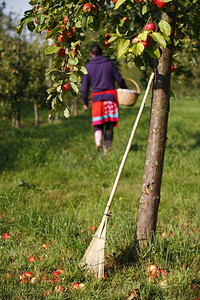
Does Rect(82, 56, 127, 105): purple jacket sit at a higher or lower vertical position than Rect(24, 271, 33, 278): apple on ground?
higher

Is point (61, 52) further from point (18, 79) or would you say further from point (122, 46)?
point (18, 79)

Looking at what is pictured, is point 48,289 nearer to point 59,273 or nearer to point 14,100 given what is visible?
point 59,273

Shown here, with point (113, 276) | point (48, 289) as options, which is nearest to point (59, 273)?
point (48, 289)

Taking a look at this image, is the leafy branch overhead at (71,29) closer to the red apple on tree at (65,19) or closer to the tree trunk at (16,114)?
the red apple on tree at (65,19)

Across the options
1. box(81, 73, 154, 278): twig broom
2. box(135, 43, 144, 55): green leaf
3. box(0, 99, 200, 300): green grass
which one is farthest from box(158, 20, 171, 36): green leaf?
box(0, 99, 200, 300): green grass

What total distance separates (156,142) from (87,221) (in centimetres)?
114

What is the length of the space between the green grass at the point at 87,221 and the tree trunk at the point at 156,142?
0.13 metres

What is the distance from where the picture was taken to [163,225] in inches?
111

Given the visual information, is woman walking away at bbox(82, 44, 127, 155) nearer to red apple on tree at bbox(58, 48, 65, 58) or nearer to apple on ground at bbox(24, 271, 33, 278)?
red apple on tree at bbox(58, 48, 65, 58)

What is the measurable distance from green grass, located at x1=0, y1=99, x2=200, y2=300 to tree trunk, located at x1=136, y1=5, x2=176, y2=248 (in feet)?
0.44

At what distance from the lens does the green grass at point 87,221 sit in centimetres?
199

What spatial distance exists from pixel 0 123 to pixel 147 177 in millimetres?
10182

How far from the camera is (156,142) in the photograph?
2125 millimetres

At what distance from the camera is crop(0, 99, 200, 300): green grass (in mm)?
1988
